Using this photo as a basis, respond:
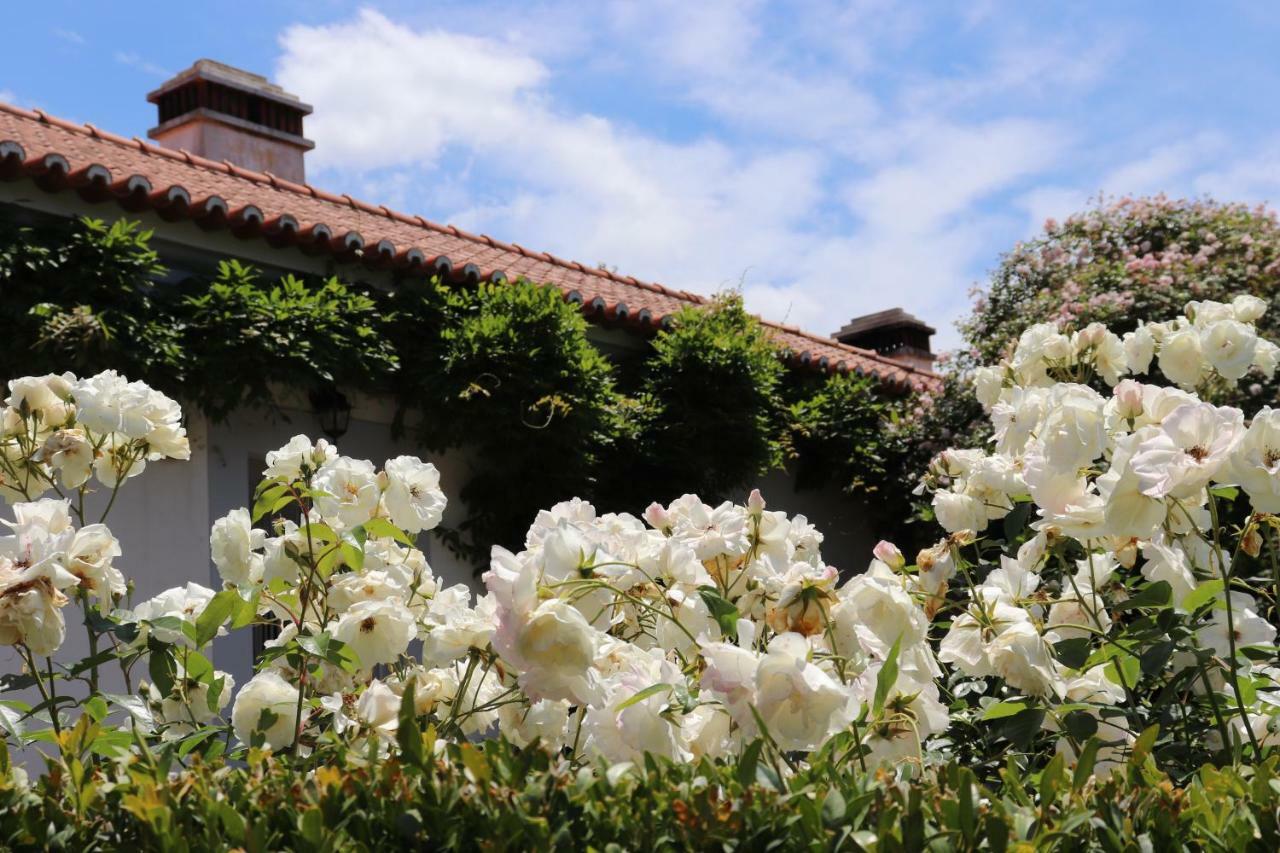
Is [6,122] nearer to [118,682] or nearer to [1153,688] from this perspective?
[118,682]

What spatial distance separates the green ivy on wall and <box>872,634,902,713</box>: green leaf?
5.20m

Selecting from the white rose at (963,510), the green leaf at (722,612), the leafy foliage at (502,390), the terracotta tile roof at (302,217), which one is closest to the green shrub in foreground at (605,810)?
the green leaf at (722,612)

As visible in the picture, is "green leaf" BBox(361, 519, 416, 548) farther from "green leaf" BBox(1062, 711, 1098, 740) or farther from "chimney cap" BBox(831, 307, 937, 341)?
"chimney cap" BBox(831, 307, 937, 341)

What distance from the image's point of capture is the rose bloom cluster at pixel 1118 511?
184 cm

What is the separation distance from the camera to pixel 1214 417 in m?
1.85

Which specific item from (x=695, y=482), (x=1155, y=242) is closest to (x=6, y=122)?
(x=695, y=482)

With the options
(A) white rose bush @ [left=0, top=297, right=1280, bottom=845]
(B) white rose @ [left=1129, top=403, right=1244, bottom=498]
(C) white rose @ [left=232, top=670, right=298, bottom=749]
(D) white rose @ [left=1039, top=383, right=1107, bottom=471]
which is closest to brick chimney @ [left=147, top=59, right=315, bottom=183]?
(A) white rose bush @ [left=0, top=297, right=1280, bottom=845]

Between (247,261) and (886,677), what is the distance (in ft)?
20.0

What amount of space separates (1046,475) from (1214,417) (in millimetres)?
277

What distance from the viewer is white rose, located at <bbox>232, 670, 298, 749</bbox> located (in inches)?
85.7

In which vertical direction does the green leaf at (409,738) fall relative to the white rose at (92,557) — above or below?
below

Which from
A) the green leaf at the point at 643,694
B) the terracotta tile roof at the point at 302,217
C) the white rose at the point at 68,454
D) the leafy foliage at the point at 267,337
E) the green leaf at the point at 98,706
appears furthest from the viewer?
the leafy foliage at the point at 267,337

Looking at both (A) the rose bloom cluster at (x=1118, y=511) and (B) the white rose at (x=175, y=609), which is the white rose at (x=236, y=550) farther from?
(A) the rose bloom cluster at (x=1118, y=511)

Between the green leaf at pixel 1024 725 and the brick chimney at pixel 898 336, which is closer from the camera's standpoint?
the green leaf at pixel 1024 725
